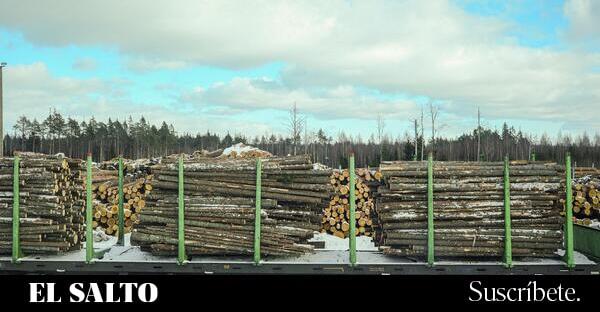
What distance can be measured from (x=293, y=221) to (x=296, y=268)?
35.4 inches

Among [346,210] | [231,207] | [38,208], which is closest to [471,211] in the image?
[231,207]

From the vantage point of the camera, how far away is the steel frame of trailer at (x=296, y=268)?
6973 mm

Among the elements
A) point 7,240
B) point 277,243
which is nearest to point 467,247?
point 277,243

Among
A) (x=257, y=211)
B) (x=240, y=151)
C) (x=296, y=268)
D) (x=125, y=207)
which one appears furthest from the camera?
(x=240, y=151)

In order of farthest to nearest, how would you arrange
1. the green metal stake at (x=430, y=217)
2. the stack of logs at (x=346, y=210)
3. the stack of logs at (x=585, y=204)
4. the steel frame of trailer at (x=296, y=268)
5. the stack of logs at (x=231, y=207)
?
the stack of logs at (x=585, y=204)
the stack of logs at (x=346, y=210)
the stack of logs at (x=231, y=207)
the green metal stake at (x=430, y=217)
the steel frame of trailer at (x=296, y=268)

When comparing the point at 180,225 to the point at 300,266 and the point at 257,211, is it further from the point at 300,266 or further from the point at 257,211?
the point at 300,266

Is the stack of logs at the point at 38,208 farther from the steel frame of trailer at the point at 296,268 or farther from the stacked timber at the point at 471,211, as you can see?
the stacked timber at the point at 471,211

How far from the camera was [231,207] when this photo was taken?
25.0 feet

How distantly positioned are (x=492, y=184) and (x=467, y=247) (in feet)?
3.22

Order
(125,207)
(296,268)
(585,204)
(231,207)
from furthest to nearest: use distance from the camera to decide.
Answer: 1. (585,204)
2. (125,207)
3. (231,207)
4. (296,268)

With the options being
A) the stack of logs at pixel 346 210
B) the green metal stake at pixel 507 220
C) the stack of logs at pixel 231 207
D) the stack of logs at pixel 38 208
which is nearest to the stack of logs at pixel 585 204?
the stack of logs at pixel 346 210

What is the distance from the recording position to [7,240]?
25.6 ft

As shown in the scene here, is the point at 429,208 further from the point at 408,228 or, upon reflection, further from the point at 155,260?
the point at 155,260

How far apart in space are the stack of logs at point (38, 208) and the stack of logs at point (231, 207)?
3.95 feet
